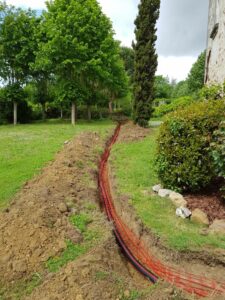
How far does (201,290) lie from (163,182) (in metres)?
2.92

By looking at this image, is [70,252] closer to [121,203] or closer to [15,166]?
[121,203]

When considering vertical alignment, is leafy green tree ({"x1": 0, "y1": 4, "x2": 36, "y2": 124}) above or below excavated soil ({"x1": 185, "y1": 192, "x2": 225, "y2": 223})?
above

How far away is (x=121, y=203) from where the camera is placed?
21.4 ft

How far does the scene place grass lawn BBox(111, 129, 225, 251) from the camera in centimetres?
478

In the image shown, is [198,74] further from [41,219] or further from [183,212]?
[41,219]

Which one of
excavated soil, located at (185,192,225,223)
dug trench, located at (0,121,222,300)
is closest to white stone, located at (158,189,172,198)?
excavated soil, located at (185,192,225,223)

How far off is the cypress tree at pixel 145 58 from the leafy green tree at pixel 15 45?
26.7 feet

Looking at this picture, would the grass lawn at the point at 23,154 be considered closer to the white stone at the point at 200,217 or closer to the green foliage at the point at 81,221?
the green foliage at the point at 81,221

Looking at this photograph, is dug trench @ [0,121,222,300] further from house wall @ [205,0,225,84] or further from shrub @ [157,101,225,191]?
house wall @ [205,0,225,84]

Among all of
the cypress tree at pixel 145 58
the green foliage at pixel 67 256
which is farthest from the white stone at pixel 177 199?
the cypress tree at pixel 145 58

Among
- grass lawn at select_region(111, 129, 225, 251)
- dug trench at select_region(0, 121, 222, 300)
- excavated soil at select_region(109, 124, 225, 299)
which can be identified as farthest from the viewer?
grass lawn at select_region(111, 129, 225, 251)

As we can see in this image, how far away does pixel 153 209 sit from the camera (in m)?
5.97

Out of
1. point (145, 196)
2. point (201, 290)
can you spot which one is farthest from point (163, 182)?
point (201, 290)

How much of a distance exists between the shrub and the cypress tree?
11024mm
